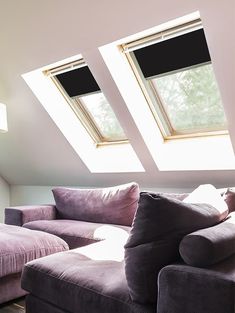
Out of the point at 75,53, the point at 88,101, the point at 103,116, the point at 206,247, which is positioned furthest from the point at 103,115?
the point at 206,247

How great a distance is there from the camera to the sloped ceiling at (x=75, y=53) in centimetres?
203

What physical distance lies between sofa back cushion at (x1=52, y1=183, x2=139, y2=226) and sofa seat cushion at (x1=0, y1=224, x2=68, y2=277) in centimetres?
81

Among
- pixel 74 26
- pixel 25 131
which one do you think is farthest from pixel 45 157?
pixel 74 26

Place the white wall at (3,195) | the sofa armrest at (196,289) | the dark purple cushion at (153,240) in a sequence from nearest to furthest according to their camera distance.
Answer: the sofa armrest at (196,289) → the dark purple cushion at (153,240) → the white wall at (3,195)

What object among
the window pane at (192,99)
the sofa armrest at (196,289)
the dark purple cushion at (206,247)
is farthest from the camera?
the window pane at (192,99)

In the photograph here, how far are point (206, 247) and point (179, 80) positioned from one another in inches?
79.3

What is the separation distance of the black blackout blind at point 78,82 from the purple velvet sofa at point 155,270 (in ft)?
6.24

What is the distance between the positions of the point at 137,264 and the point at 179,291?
8.5 inches

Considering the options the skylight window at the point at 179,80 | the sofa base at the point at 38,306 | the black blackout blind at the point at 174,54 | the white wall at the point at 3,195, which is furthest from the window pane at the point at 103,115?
the white wall at the point at 3,195

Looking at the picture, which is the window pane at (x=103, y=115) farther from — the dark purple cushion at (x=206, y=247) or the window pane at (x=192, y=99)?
the dark purple cushion at (x=206, y=247)

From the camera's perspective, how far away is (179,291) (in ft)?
3.73

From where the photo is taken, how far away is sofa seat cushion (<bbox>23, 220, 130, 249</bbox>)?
8.66 ft

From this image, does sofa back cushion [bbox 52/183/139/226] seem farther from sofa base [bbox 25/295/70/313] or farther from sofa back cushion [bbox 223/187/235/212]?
sofa base [bbox 25/295/70/313]

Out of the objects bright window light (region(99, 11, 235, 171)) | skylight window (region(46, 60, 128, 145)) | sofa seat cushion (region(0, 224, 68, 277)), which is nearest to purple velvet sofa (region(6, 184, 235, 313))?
sofa seat cushion (region(0, 224, 68, 277))
